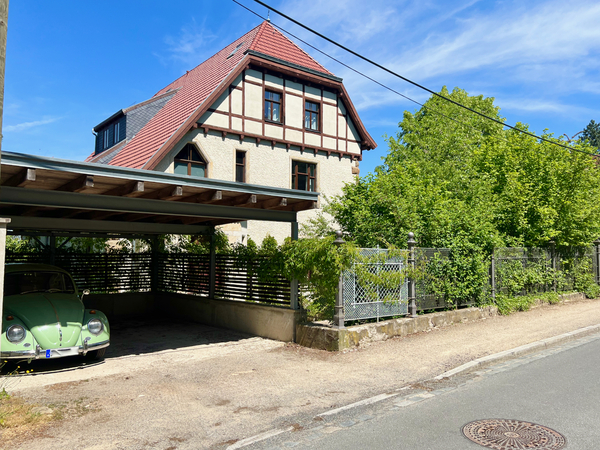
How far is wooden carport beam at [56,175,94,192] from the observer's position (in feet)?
23.7

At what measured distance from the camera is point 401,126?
3522 cm

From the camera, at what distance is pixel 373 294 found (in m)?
9.87

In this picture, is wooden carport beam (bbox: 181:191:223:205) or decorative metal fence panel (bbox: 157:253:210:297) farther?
decorative metal fence panel (bbox: 157:253:210:297)

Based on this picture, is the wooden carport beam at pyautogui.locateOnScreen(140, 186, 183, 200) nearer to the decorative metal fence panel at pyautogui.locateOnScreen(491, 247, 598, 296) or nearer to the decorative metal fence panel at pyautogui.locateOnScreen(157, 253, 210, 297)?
the decorative metal fence panel at pyautogui.locateOnScreen(157, 253, 210, 297)

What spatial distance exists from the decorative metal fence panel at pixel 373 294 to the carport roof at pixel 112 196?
1774mm

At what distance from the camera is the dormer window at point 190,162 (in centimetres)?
1788

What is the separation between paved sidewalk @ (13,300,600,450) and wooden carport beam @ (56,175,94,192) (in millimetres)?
2842

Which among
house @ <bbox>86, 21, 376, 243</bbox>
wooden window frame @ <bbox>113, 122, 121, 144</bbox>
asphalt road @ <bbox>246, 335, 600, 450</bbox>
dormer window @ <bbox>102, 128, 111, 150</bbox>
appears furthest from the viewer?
dormer window @ <bbox>102, 128, 111, 150</bbox>

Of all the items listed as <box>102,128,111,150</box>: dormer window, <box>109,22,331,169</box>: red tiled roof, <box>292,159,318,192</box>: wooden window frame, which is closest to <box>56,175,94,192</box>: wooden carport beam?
<box>109,22,331,169</box>: red tiled roof

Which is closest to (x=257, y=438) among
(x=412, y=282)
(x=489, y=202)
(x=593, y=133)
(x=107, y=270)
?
(x=412, y=282)

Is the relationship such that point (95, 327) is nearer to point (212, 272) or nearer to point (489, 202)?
point (212, 272)

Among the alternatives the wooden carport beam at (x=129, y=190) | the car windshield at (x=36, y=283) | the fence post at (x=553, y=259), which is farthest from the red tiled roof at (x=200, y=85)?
the fence post at (x=553, y=259)

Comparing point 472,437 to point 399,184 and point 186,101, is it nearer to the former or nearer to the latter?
point 399,184

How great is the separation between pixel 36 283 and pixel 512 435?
8.10 metres
